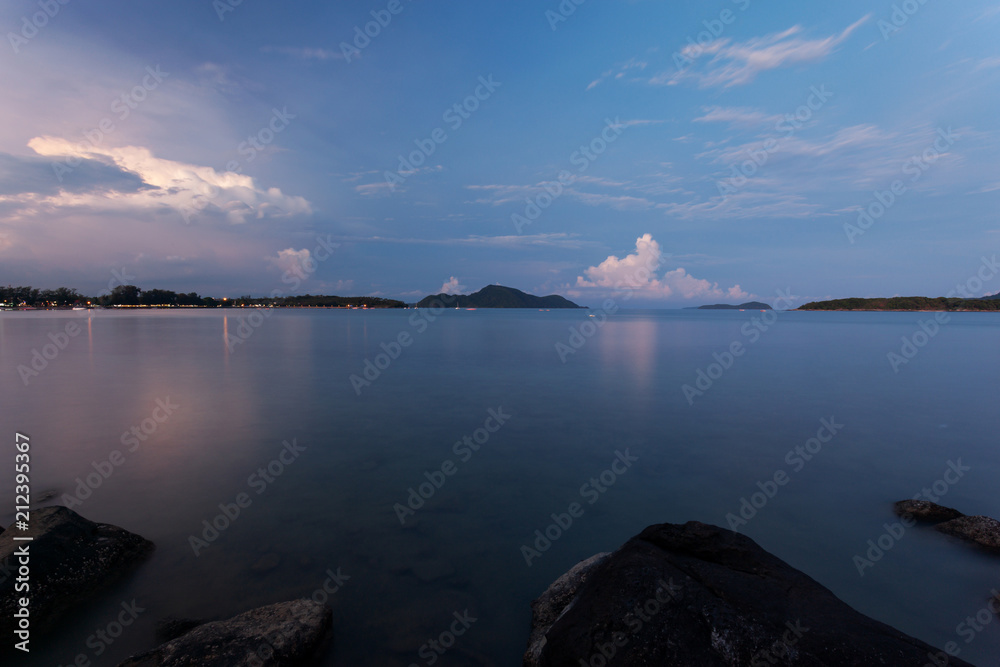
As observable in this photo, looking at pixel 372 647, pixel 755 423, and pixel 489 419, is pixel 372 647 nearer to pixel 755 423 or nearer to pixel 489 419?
pixel 489 419

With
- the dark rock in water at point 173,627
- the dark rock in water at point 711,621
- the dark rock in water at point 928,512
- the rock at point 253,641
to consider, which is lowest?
the dark rock in water at point 173,627

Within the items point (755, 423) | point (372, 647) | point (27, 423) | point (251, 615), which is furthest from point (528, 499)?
point (27, 423)

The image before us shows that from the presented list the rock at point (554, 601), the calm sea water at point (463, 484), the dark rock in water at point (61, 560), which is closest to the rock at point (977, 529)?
the calm sea water at point (463, 484)

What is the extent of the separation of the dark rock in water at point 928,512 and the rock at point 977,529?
41 centimetres

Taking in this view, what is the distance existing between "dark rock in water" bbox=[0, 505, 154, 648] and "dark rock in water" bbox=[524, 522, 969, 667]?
6669 mm

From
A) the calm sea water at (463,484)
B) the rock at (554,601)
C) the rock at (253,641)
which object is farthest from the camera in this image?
the calm sea water at (463,484)

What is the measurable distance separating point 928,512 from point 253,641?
12.7 m

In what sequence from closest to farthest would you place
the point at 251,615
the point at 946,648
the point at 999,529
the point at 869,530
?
1. the point at 251,615
2. the point at 946,648
3. the point at 999,529
4. the point at 869,530

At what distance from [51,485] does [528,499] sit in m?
11.4

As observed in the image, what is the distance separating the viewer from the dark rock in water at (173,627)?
5723mm

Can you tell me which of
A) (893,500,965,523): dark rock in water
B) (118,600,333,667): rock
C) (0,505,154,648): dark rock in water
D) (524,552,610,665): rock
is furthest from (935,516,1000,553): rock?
(0,505,154,648): dark rock in water

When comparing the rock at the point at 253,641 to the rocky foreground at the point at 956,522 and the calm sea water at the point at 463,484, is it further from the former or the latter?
the rocky foreground at the point at 956,522

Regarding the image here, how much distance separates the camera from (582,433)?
15570 millimetres

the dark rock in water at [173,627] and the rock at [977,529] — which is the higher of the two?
the rock at [977,529]
